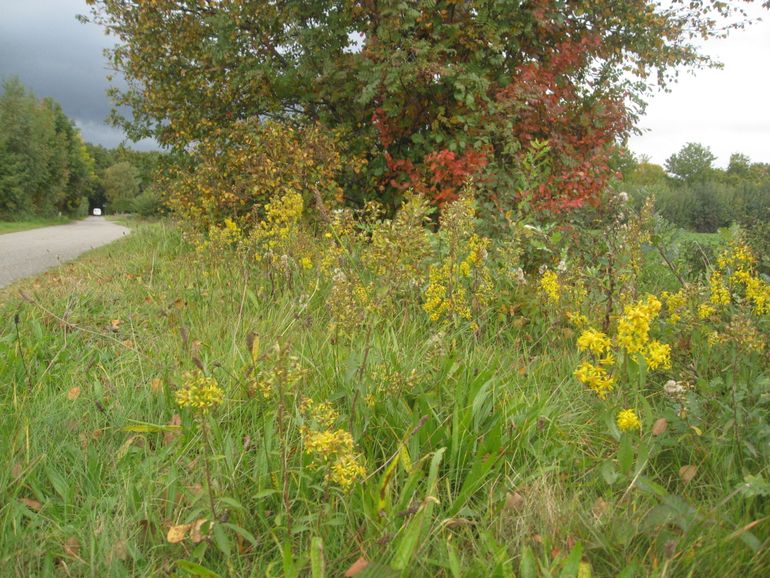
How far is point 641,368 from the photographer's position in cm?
190

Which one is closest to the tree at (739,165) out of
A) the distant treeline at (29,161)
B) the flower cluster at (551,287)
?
the distant treeline at (29,161)

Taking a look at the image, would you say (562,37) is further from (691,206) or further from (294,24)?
(691,206)

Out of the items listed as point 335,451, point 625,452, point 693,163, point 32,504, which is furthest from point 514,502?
point 693,163

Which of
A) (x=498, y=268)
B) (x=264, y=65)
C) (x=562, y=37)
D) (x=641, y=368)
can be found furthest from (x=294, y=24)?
(x=641, y=368)

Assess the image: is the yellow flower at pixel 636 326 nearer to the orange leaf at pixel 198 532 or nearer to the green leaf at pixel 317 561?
the green leaf at pixel 317 561

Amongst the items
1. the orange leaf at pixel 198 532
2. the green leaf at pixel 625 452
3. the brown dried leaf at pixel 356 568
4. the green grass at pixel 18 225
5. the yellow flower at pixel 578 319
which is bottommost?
the orange leaf at pixel 198 532

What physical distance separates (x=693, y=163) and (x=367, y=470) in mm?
73035

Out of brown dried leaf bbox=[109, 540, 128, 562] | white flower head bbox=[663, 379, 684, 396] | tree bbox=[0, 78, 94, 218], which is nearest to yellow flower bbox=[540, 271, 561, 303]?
white flower head bbox=[663, 379, 684, 396]

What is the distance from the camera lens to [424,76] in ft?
20.2

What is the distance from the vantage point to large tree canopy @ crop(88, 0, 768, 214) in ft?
19.4

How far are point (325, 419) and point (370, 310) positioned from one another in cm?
84

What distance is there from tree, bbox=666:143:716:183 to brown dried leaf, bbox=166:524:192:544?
235ft

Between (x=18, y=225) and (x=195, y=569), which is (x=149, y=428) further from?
(x=18, y=225)

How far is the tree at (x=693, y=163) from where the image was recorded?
64125 mm
